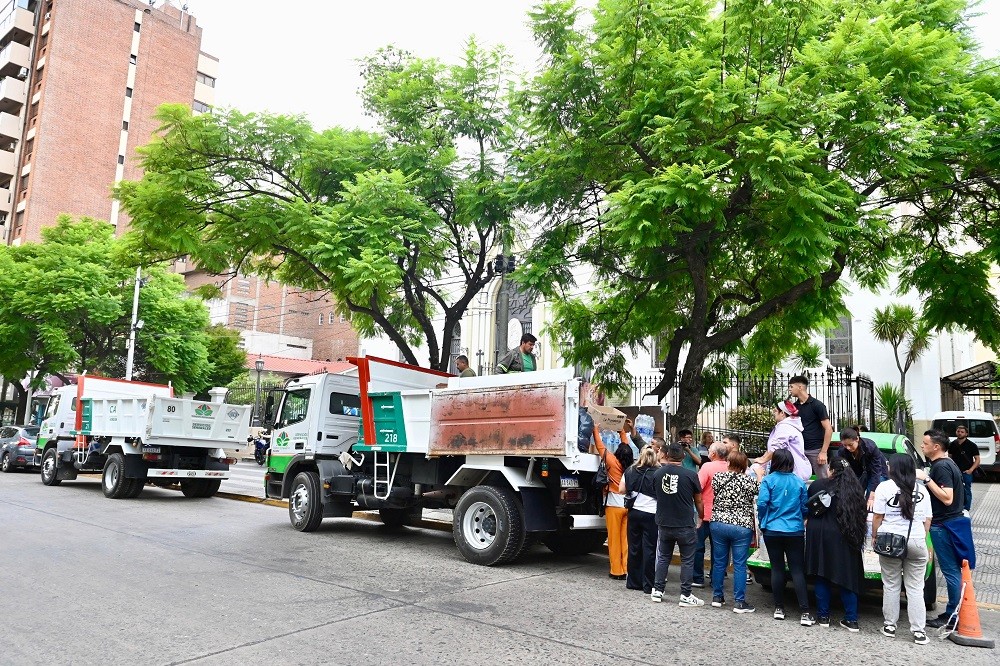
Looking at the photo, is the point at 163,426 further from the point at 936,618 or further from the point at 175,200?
the point at 936,618

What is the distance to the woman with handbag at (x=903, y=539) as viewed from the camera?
20.5 feet

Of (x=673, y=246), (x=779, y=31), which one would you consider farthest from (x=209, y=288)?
(x=779, y=31)

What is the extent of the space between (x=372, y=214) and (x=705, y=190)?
5721 mm

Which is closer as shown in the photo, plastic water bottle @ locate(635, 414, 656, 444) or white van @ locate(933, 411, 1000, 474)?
plastic water bottle @ locate(635, 414, 656, 444)

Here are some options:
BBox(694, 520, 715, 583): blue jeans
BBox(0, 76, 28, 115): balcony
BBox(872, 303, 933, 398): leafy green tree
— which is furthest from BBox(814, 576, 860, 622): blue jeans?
BBox(0, 76, 28, 115): balcony

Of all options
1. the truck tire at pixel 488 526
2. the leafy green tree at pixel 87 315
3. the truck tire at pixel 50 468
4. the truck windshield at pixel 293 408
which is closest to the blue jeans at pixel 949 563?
the truck tire at pixel 488 526

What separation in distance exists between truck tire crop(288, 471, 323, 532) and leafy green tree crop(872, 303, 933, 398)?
1781 cm

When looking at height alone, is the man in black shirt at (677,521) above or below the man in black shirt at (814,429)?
below

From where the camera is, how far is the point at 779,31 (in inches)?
377

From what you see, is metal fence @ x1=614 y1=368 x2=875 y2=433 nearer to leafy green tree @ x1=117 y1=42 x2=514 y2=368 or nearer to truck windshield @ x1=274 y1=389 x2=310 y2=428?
leafy green tree @ x1=117 y1=42 x2=514 y2=368

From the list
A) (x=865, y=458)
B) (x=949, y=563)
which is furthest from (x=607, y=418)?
(x=949, y=563)

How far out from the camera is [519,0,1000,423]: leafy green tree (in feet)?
29.5

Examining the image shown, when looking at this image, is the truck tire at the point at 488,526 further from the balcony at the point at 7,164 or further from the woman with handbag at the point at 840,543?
the balcony at the point at 7,164

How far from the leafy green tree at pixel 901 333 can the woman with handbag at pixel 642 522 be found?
1699 cm
